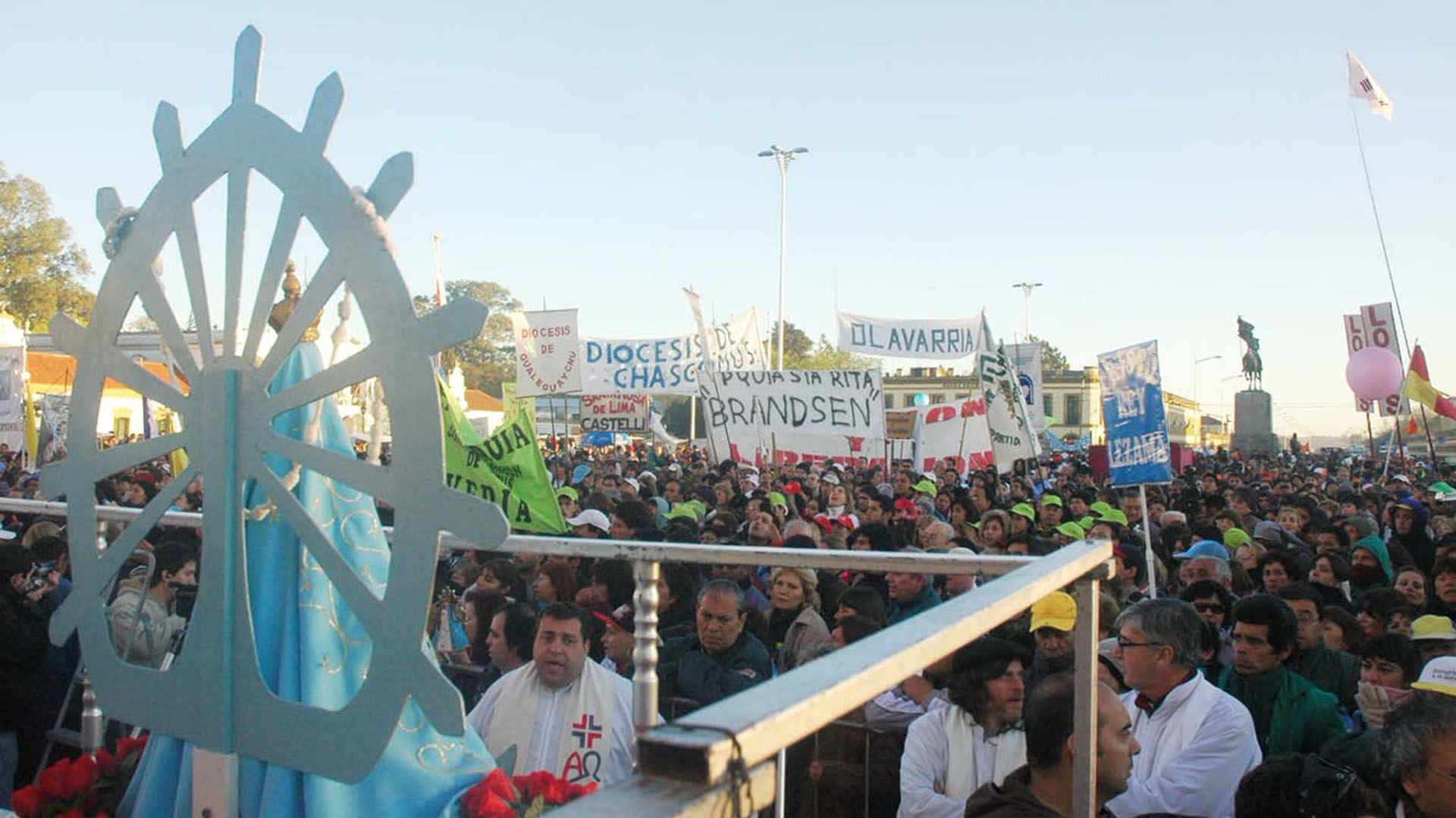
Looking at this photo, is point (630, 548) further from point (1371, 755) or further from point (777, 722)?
point (1371, 755)

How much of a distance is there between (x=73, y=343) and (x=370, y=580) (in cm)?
76

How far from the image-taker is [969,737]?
390cm

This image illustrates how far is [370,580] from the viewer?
7.66 feet

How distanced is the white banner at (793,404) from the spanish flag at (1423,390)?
25.9ft

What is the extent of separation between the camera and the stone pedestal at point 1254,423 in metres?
37.6

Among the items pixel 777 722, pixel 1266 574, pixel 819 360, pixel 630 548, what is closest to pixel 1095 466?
pixel 1266 574

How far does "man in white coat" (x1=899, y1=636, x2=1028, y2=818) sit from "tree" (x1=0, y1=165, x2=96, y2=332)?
5273cm

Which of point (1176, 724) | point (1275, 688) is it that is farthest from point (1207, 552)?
point (1176, 724)

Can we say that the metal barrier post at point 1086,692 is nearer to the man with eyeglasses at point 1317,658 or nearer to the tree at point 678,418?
the man with eyeglasses at point 1317,658

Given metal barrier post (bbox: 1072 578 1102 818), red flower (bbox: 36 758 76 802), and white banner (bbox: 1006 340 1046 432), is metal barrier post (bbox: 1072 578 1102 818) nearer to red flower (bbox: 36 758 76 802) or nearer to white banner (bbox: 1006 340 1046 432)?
red flower (bbox: 36 758 76 802)

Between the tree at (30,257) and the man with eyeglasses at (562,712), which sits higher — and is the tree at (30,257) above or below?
above

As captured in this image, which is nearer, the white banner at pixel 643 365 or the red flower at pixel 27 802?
the red flower at pixel 27 802

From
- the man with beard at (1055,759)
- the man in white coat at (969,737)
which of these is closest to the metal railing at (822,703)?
the man with beard at (1055,759)

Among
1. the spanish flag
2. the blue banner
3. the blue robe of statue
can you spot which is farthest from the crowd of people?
the spanish flag
